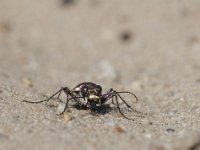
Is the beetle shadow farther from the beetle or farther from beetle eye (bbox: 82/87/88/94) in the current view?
beetle eye (bbox: 82/87/88/94)

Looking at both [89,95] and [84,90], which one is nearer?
[89,95]

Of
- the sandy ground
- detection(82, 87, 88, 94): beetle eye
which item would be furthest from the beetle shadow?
detection(82, 87, 88, 94): beetle eye

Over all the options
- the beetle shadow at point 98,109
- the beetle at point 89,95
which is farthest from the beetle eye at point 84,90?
the beetle shadow at point 98,109

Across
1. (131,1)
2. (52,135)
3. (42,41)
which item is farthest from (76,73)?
(52,135)

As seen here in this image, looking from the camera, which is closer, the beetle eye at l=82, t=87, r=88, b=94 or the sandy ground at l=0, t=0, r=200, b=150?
the sandy ground at l=0, t=0, r=200, b=150

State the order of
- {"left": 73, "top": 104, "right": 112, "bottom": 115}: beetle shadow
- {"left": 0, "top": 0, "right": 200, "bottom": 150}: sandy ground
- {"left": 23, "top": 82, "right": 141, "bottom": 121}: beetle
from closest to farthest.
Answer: {"left": 0, "top": 0, "right": 200, "bottom": 150}: sandy ground < {"left": 23, "top": 82, "right": 141, "bottom": 121}: beetle < {"left": 73, "top": 104, "right": 112, "bottom": 115}: beetle shadow

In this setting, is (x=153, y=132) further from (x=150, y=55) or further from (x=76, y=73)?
(x=150, y=55)

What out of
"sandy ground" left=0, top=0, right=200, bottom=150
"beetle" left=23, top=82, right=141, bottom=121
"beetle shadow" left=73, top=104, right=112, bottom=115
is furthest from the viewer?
"beetle shadow" left=73, top=104, right=112, bottom=115

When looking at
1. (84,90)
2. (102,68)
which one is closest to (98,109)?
(84,90)

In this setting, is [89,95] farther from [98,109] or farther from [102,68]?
[102,68]
